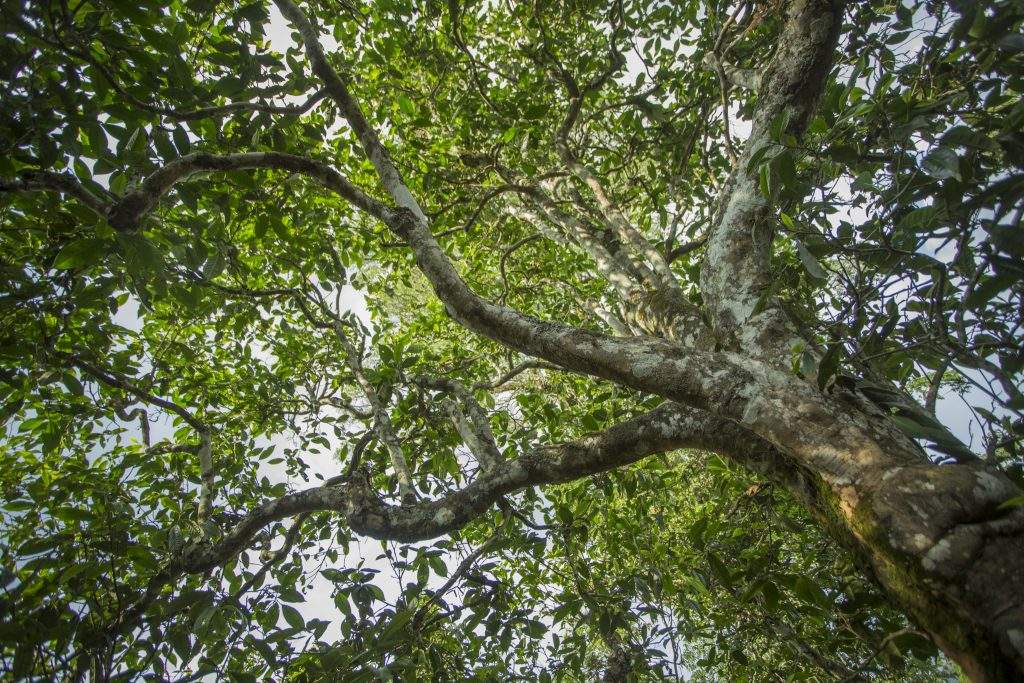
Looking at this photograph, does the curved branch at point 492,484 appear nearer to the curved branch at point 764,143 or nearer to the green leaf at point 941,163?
the curved branch at point 764,143

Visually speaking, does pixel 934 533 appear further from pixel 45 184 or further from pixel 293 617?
pixel 45 184

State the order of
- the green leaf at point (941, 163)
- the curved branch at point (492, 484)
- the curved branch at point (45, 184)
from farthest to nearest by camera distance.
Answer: the curved branch at point (492, 484), the curved branch at point (45, 184), the green leaf at point (941, 163)

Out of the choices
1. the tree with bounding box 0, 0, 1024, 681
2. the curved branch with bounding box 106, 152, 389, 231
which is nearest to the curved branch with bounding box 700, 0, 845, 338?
the tree with bounding box 0, 0, 1024, 681

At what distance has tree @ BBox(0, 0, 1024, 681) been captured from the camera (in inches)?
57.6

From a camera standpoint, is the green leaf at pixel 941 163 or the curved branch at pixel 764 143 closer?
the green leaf at pixel 941 163

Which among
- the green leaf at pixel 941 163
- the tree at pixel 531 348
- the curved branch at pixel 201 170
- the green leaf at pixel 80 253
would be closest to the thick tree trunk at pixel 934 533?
the tree at pixel 531 348

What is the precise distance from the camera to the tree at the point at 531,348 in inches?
57.6

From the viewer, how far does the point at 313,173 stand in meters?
2.63

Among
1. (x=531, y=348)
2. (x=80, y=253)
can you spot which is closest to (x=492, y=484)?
(x=531, y=348)

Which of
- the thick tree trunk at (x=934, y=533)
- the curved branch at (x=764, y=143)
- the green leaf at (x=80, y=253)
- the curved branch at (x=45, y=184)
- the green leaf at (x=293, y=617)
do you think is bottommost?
the thick tree trunk at (x=934, y=533)

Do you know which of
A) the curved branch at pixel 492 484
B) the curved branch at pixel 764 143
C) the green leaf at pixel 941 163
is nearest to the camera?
the green leaf at pixel 941 163

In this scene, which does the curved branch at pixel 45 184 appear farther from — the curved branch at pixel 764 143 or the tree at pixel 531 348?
the curved branch at pixel 764 143

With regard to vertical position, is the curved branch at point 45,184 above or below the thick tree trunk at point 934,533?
above

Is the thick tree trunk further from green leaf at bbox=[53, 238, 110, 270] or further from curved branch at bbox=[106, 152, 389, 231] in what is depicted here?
green leaf at bbox=[53, 238, 110, 270]
